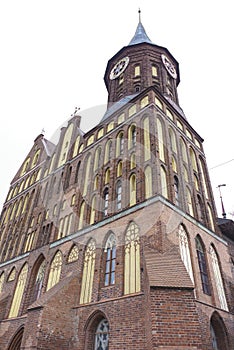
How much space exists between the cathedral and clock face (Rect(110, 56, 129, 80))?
4.4 inches

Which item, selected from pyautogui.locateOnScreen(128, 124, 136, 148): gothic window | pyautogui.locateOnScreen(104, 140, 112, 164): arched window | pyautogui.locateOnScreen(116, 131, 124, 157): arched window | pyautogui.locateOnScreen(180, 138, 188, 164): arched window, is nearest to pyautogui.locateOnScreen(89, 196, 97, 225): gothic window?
pyautogui.locateOnScreen(104, 140, 112, 164): arched window

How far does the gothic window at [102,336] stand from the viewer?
30.7 ft

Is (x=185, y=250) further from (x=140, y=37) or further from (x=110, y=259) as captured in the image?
(x=140, y=37)

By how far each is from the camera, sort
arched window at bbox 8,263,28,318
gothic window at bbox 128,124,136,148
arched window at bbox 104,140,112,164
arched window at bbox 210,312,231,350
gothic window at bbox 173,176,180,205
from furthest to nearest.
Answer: arched window at bbox 104,140,112,164 → arched window at bbox 8,263,28,318 → gothic window at bbox 128,124,136,148 → gothic window at bbox 173,176,180,205 → arched window at bbox 210,312,231,350

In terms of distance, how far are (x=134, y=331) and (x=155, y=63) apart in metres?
16.6

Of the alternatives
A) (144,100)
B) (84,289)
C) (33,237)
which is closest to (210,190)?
(144,100)

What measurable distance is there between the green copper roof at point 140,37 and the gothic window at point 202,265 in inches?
598

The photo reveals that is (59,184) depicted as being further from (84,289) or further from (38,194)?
(84,289)

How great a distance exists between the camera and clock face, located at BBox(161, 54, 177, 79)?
19.3 m

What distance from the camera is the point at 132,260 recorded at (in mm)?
9789

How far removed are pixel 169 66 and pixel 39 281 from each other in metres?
16.3

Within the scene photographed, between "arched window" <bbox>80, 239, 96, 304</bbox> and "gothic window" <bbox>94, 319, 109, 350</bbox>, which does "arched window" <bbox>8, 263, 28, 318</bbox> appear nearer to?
"arched window" <bbox>80, 239, 96, 304</bbox>

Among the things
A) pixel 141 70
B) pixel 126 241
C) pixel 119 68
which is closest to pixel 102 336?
pixel 126 241

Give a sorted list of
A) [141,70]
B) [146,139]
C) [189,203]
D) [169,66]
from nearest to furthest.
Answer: [189,203] < [146,139] < [141,70] < [169,66]
